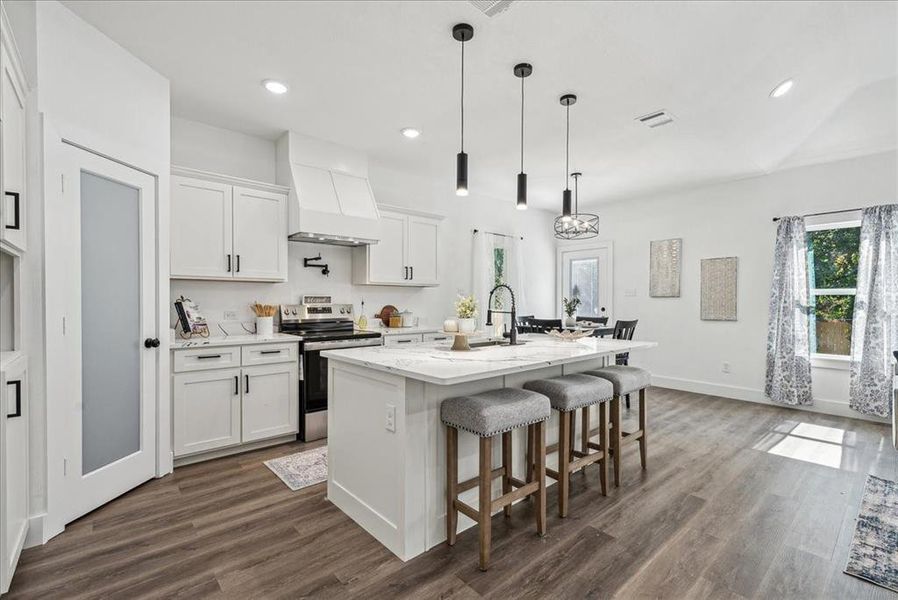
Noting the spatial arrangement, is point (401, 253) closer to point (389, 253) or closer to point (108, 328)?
point (389, 253)

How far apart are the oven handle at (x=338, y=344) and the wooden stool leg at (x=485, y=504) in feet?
7.19

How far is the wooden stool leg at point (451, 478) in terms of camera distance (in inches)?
82.9

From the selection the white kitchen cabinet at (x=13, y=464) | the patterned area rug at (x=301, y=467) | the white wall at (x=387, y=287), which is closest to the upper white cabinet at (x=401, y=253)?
the white wall at (x=387, y=287)

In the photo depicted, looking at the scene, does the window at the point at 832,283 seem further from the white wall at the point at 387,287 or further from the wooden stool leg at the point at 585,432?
the wooden stool leg at the point at 585,432

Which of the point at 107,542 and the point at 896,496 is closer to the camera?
the point at 107,542

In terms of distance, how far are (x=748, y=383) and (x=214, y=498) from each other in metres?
5.80

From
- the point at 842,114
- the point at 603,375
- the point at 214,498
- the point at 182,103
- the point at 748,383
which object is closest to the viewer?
the point at 214,498

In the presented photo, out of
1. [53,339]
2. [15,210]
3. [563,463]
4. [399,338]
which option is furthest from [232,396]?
[563,463]

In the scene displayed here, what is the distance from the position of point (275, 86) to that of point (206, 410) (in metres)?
2.50

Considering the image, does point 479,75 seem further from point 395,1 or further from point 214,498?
point 214,498

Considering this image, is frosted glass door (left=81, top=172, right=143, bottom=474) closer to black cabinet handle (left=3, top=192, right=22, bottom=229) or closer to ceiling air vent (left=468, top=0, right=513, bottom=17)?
black cabinet handle (left=3, top=192, right=22, bottom=229)

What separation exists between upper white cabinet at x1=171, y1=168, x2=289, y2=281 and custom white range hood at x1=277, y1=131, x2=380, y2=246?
190 millimetres

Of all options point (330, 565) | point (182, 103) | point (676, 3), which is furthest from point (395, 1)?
point (330, 565)

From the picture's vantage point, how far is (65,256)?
2.30 metres
